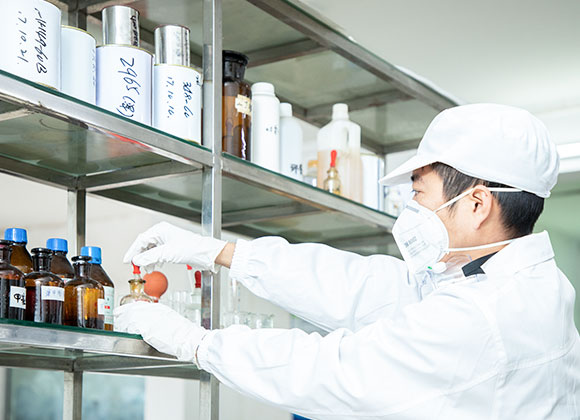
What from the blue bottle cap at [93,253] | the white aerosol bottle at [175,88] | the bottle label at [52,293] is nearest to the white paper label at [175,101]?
the white aerosol bottle at [175,88]

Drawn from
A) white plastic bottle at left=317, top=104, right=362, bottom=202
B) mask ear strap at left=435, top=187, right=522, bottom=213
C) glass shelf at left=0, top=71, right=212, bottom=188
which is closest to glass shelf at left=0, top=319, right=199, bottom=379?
glass shelf at left=0, top=71, right=212, bottom=188

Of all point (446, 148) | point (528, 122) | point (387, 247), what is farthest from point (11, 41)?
point (387, 247)

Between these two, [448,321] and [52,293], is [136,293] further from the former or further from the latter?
[448,321]

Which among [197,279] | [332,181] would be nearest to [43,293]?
[197,279]

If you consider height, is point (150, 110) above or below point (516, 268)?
above

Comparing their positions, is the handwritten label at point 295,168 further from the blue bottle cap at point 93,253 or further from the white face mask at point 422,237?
the blue bottle cap at point 93,253

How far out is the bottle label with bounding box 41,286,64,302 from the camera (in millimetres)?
1166

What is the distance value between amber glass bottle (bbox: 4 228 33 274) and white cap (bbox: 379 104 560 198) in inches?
27.6

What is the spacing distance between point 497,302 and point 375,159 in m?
1.04

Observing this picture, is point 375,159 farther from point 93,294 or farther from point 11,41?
point 11,41

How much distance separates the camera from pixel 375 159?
220cm

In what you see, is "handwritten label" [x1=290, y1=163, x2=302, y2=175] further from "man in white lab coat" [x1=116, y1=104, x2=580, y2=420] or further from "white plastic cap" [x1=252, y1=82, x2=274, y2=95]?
"man in white lab coat" [x1=116, y1=104, x2=580, y2=420]

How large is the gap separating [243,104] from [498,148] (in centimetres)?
55

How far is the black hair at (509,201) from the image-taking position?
1.37m
